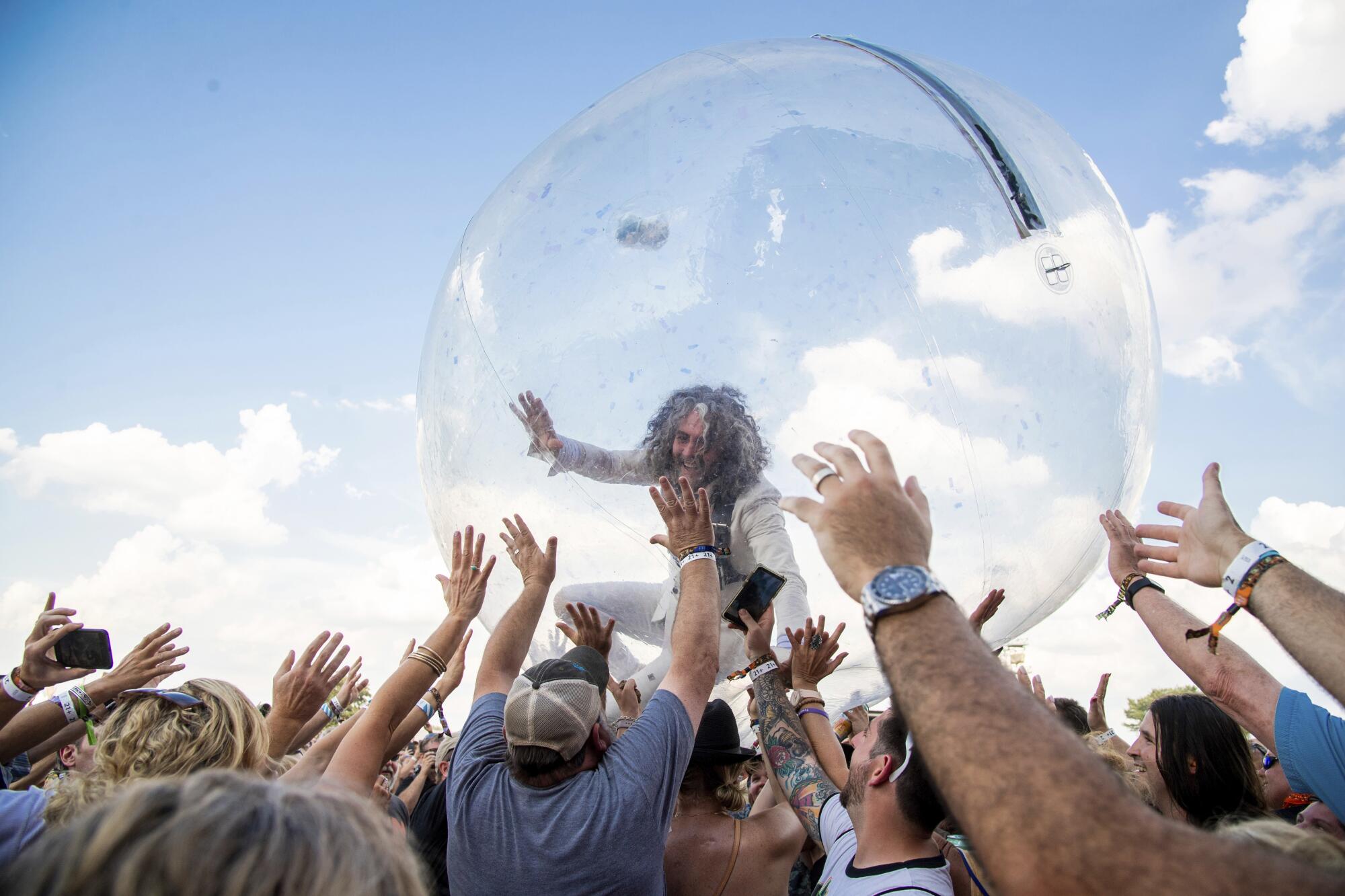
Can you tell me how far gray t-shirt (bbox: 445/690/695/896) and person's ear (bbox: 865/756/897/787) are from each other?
497mm

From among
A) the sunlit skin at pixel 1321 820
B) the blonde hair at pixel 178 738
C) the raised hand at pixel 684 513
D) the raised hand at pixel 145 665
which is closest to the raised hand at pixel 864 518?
the raised hand at pixel 684 513

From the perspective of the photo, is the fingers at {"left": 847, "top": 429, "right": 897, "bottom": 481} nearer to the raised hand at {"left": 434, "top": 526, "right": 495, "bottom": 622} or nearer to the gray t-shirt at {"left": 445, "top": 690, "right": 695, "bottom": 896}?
the gray t-shirt at {"left": 445, "top": 690, "right": 695, "bottom": 896}

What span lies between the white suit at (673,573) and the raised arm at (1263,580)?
911 mm

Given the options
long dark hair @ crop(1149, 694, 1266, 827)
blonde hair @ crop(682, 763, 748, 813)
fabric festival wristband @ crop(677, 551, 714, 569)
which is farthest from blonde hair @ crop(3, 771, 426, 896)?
long dark hair @ crop(1149, 694, 1266, 827)

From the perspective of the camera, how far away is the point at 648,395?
220 cm

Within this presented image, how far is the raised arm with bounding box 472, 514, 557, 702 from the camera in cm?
246

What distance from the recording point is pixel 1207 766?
253 cm

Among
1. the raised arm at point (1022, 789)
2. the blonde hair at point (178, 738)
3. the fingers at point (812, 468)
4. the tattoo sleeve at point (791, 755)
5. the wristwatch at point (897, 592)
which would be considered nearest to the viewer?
the raised arm at point (1022, 789)

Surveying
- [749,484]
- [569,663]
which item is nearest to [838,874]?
[569,663]

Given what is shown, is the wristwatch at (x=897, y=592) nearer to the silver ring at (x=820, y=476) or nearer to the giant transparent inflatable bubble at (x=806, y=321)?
the silver ring at (x=820, y=476)

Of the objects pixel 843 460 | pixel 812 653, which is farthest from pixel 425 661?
pixel 843 460

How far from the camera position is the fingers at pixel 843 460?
141cm

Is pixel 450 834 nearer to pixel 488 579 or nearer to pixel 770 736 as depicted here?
pixel 488 579

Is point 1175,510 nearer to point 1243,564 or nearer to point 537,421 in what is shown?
point 1243,564
